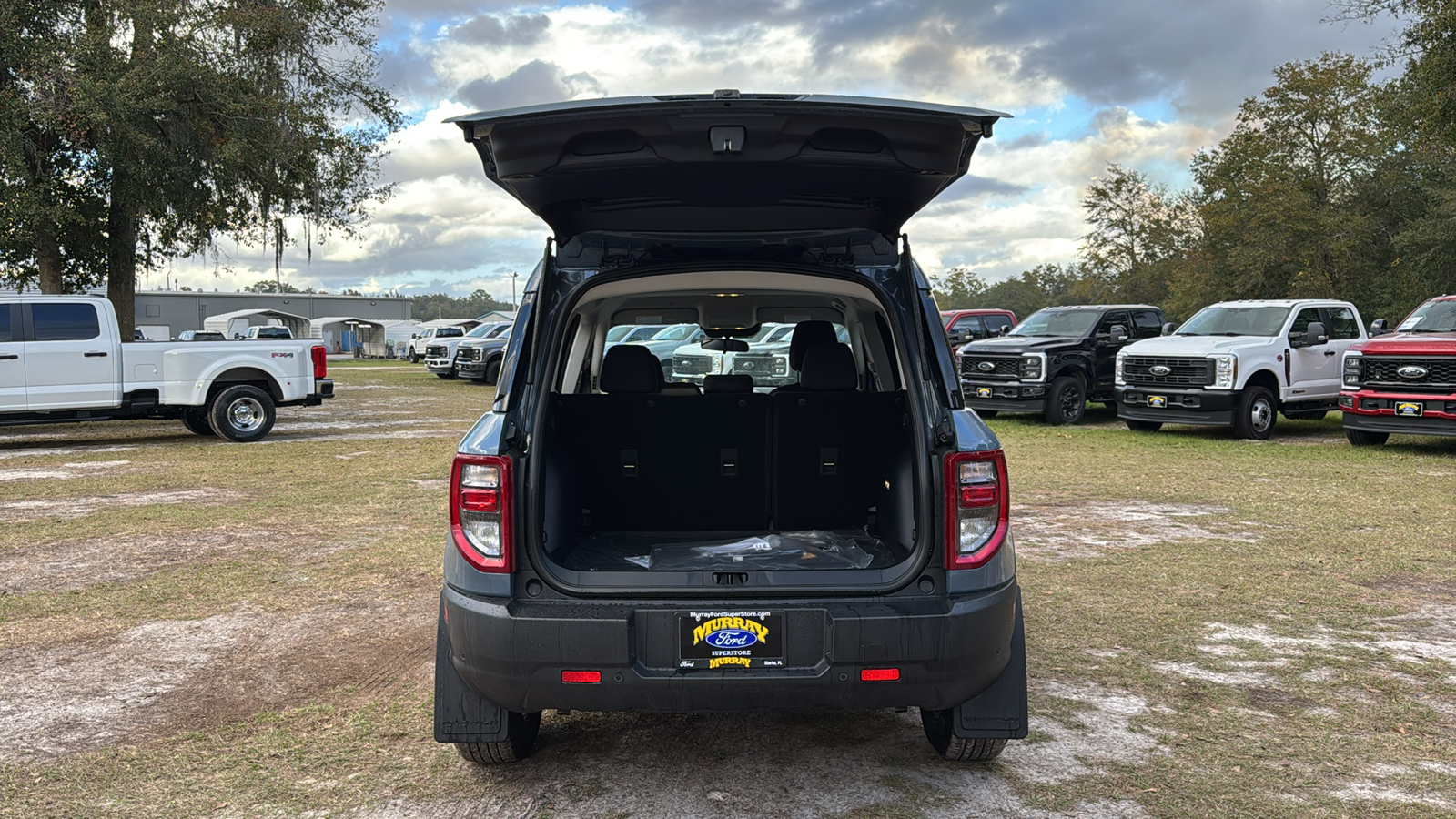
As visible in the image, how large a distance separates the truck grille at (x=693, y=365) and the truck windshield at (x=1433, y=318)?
427 inches

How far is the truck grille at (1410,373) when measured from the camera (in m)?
12.7

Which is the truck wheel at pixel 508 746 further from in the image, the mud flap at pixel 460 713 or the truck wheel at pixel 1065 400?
the truck wheel at pixel 1065 400

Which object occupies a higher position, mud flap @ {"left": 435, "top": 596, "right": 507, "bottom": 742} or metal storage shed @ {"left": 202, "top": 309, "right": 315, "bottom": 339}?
metal storage shed @ {"left": 202, "top": 309, "right": 315, "bottom": 339}

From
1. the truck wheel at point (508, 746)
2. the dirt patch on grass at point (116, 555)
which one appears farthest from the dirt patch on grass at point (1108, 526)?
the dirt patch on grass at point (116, 555)

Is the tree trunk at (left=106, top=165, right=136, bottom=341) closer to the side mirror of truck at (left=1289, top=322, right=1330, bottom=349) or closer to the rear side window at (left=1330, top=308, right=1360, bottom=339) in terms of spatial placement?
the side mirror of truck at (left=1289, top=322, right=1330, bottom=349)

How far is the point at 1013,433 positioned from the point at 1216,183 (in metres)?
37.3

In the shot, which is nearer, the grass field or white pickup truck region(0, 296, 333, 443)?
the grass field

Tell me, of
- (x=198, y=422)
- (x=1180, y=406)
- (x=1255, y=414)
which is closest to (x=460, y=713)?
(x=1180, y=406)

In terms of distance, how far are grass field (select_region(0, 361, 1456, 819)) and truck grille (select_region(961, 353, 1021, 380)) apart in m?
7.81

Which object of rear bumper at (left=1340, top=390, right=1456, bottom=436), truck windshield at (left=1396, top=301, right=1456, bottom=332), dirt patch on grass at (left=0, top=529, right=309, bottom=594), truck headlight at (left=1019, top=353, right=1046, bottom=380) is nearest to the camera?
dirt patch on grass at (left=0, top=529, right=309, bottom=594)

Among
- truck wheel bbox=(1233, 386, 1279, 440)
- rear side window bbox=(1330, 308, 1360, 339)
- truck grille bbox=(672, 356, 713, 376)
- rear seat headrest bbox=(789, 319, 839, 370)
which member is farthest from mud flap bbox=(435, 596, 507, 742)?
rear side window bbox=(1330, 308, 1360, 339)

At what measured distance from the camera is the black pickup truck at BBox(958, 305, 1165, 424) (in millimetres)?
17297

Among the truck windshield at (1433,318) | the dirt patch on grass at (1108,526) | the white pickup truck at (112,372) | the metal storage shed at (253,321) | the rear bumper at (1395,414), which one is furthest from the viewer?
the metal storage shed at (253,321)

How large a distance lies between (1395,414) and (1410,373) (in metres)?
0.55
